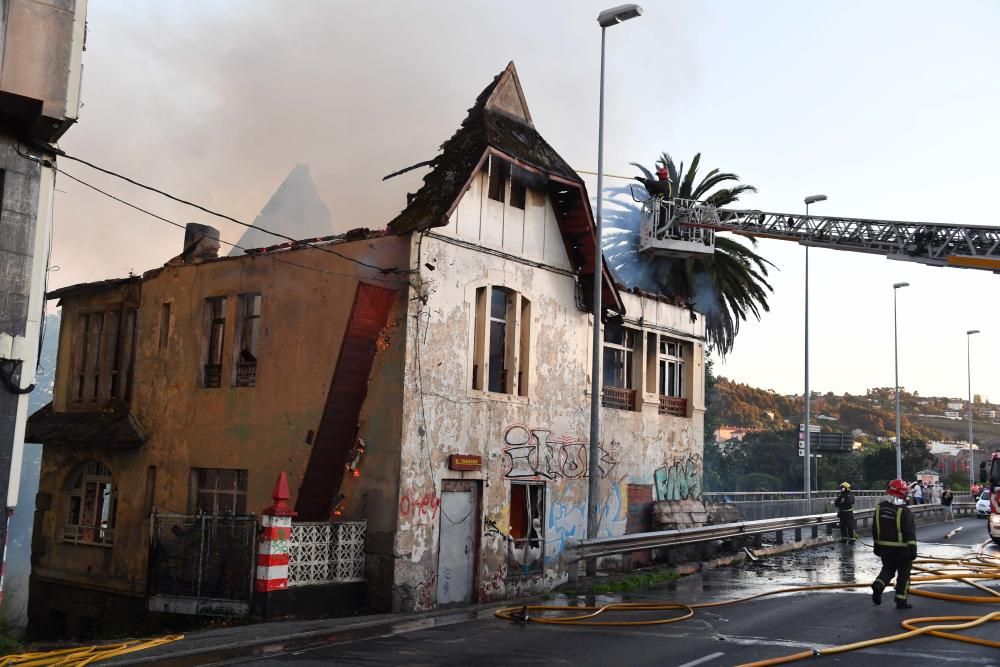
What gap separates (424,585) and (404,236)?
6223 millimetres

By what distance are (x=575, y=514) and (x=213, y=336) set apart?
877cm

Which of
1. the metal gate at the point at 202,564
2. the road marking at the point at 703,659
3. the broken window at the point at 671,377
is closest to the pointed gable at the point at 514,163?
the broken window at the point at 671,377

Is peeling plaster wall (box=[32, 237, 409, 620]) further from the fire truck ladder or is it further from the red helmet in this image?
the fire truck ladder

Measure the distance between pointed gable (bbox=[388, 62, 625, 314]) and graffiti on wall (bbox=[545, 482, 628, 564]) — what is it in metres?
4.27

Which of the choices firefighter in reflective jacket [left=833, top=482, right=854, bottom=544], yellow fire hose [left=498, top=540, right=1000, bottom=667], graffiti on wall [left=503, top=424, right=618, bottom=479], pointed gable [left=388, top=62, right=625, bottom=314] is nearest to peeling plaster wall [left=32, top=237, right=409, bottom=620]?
pointed gable [left=388, top=62, right=625, bottom=314]

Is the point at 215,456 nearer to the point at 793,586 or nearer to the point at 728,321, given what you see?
the point at 793,586

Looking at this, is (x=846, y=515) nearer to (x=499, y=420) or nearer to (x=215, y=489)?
(x=499, y=420)

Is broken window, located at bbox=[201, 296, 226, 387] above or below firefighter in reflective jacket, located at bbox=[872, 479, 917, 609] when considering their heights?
above

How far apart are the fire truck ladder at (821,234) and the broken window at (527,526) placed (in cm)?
1438

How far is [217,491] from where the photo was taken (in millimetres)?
19312

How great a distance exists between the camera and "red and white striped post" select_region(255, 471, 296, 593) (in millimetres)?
13867

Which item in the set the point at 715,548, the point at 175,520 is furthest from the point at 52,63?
the point at 715,548

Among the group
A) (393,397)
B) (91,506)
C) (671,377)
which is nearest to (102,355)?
(91,506)

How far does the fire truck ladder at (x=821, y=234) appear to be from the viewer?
25625 mm
